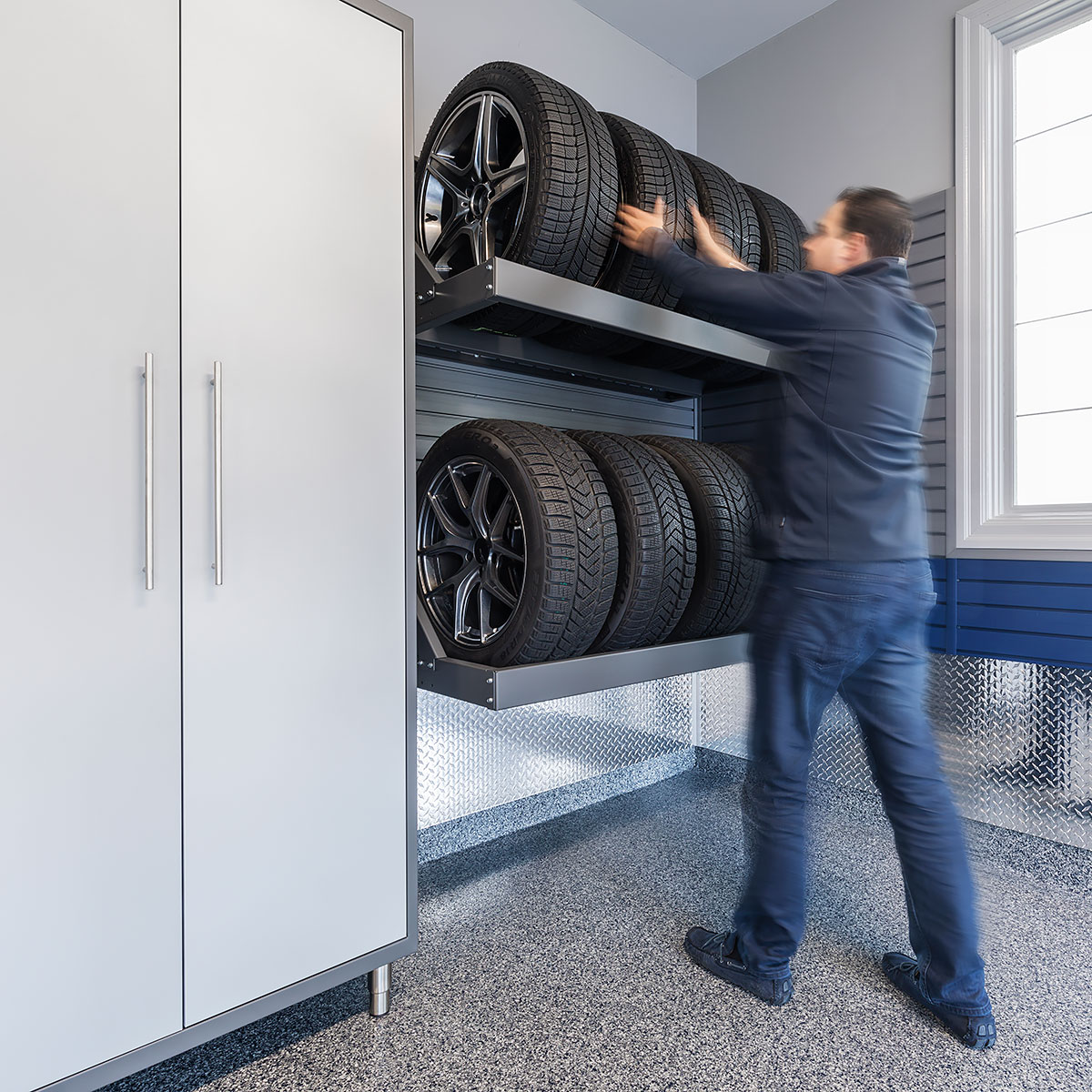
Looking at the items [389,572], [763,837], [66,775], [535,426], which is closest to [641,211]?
[535,426]

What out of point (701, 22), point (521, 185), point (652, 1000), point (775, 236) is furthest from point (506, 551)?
point (701, 22)

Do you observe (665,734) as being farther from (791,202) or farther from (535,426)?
(791,202)

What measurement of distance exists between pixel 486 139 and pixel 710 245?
66 cm

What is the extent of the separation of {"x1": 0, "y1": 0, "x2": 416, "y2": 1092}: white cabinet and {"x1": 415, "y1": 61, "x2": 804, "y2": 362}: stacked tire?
38 cm

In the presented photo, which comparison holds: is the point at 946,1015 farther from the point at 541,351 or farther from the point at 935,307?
the point at 935,307

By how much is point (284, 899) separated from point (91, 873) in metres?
0.35

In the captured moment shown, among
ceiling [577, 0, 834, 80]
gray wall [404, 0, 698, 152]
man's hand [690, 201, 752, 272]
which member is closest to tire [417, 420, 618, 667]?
man's hand [690, 201, 752, 272]

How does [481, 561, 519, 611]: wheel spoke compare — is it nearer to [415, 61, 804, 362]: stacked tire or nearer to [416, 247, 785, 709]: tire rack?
[416, 247, 785, 709]: tire rack

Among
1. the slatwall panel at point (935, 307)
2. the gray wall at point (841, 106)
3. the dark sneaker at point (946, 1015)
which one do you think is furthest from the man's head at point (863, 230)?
the dark sneaker at point (946, 1015)

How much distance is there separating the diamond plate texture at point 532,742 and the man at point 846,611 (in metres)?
0.96

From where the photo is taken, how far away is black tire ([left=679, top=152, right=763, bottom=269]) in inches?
90.2

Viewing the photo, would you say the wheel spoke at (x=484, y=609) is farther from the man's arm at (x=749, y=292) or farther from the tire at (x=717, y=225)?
the tire at (x=717, y=225)

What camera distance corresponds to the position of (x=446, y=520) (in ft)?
6.52

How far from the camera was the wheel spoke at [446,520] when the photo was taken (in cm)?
196
